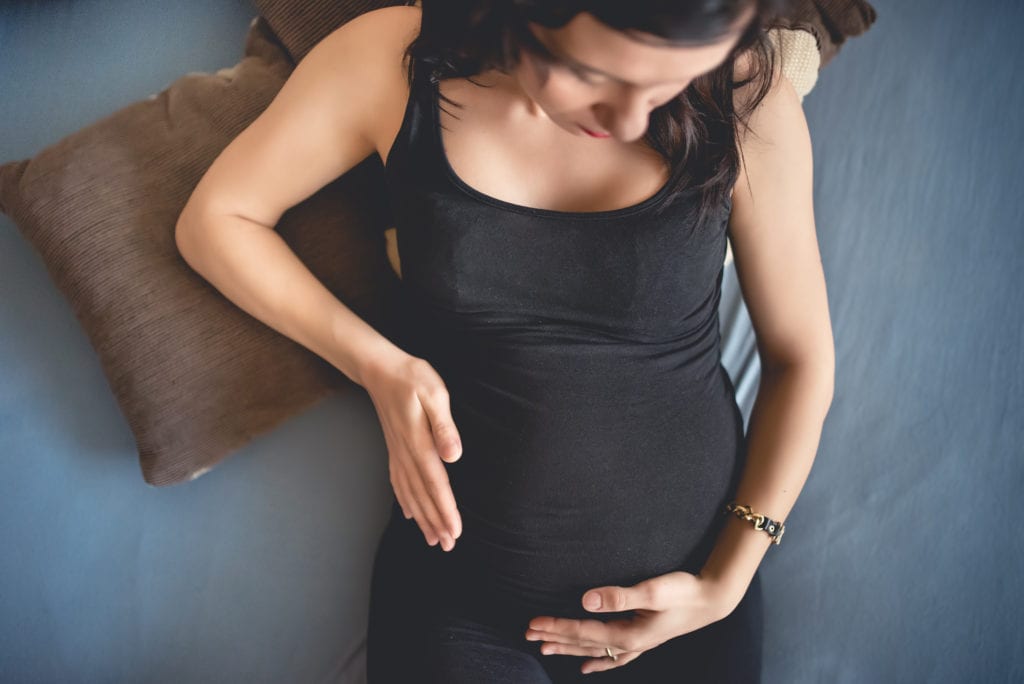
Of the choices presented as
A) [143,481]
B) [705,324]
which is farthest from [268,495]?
[705,324]

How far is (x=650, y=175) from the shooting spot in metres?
0.82

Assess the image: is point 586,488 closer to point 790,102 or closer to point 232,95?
point 790,102

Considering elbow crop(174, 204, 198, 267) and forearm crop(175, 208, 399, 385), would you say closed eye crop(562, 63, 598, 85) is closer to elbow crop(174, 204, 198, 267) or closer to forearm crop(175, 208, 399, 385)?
forearm crop(175, 208, 399, 385)

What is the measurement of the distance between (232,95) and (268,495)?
1.97 feet

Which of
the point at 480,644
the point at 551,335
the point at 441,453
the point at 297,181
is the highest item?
the point at 297,181

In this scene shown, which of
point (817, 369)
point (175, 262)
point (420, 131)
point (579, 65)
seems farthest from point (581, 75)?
point (175, 262)

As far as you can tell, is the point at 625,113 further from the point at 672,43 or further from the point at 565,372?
the point at 565,372

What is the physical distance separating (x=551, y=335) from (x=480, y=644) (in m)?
0.41

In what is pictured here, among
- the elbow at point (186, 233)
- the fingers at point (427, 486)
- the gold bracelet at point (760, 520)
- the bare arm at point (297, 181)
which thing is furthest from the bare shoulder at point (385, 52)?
the gold bracelet at point (760, 520)

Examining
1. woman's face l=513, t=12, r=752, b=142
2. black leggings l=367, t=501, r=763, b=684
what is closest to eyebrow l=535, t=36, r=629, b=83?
woman's face l=513, t=12, r=752, b=142

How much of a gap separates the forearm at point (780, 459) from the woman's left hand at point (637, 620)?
1.3 inches

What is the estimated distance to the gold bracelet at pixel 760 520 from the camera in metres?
0.94

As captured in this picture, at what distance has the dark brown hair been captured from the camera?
0.55 meters

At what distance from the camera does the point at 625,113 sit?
633 mm
